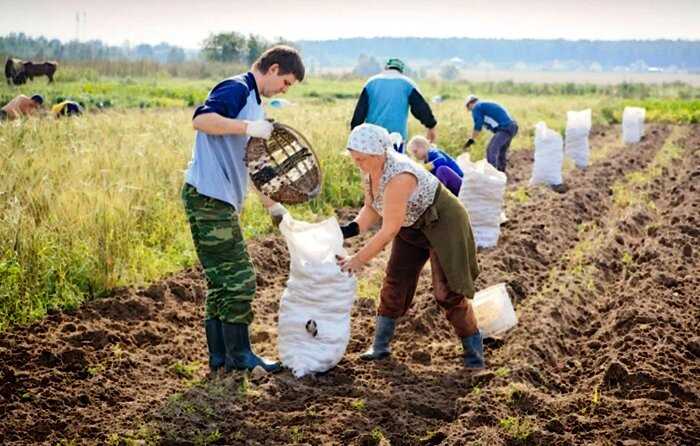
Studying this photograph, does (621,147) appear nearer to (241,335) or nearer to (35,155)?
(35,155)

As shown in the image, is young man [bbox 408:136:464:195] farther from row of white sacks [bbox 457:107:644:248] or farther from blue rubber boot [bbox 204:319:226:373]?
blue rubber boot [bbox 204:319:226:373]

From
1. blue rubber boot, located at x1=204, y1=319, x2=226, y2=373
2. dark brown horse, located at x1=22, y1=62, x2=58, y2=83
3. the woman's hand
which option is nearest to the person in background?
blue rubber boot, located at x1=204, y1=319, x2=226, y2=373

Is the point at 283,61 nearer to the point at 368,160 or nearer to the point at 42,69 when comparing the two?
the point at 368,160

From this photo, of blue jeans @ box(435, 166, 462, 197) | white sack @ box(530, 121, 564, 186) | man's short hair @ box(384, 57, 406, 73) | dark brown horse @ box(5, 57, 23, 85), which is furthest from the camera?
dark brown horse @ box(5, 57, 23, 85)

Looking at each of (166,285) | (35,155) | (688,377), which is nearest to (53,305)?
(166,285)

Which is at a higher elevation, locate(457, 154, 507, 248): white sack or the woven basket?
the woven basket

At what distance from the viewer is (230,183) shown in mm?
4219

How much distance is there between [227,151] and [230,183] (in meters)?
0.17

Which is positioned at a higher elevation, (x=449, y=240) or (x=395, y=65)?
(x=395, y=65)

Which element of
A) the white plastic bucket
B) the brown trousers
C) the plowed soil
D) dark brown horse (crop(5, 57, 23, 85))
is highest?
dark brown horse (crop(5, 57, 23, 85))

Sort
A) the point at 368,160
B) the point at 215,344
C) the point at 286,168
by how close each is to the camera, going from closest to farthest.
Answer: the point at 368,160, the point at 215,344, the point at 286,168

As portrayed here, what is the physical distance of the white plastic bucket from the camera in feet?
16.8

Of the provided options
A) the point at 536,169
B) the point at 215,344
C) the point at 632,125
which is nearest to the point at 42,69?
the point at 632,125

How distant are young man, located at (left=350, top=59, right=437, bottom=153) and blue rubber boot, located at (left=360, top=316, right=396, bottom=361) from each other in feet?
7.54
